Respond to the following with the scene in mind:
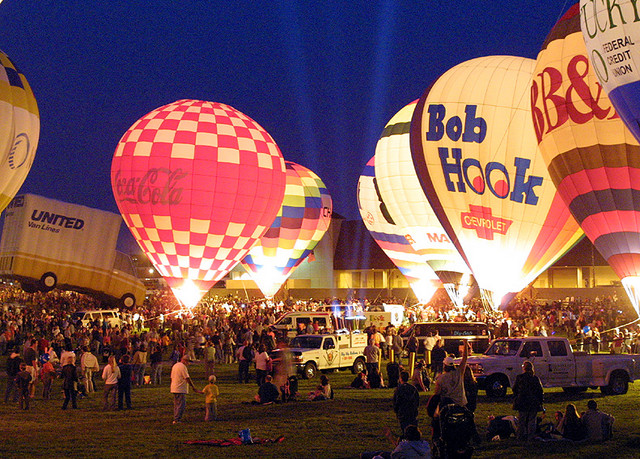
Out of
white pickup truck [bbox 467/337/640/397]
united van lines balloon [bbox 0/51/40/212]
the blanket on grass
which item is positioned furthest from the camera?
united van lines balloon [bbox 0/51/40/212]

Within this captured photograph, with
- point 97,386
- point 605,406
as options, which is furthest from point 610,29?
point 97,386

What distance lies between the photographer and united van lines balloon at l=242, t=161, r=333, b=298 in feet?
153

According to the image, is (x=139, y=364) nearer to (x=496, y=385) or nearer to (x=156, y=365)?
(x=156, y=365)

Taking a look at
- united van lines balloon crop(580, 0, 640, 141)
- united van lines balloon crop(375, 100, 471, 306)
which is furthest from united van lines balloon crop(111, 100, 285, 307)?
united van lines balloon crop(580, 0, 640, 141)

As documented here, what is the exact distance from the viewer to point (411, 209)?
36875 millimetres

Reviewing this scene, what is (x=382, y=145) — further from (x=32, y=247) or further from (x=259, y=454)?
(x=259, y=454)

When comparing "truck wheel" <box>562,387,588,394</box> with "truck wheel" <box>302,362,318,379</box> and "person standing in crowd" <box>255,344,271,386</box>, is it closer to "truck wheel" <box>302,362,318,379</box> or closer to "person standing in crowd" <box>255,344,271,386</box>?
"person standing in crowd" <box>255,344,271,386</box>

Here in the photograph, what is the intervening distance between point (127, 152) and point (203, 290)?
20.6 feet

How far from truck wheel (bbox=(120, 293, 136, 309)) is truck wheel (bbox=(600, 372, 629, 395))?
28.5 meters

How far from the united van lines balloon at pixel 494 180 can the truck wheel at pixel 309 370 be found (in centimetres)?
816

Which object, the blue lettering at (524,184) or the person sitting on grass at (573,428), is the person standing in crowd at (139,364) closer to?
the person sitting on grass at (573,428)

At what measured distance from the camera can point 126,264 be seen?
136 ft

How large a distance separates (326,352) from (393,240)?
21.1 meters

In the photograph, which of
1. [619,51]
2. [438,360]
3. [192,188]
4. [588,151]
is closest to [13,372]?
[438,360]
